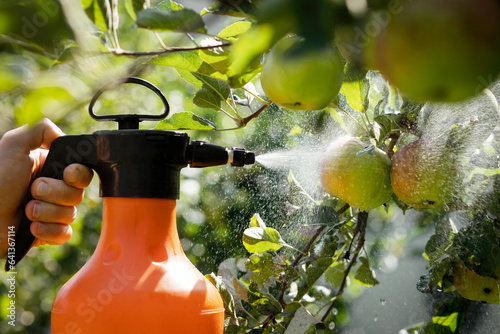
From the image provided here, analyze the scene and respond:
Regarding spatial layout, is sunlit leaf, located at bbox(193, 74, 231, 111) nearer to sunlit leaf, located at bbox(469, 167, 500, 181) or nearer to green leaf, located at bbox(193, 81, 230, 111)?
green leaf, located at bbox(193, 81, 230, 111)

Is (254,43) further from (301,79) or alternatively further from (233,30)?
(233,30)

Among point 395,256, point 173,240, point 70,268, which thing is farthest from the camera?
point 70,268

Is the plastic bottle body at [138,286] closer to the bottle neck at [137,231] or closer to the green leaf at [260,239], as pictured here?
the bottle neck at [137,231]

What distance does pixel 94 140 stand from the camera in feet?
2.20

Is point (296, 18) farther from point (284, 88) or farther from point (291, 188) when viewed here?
point (291, 188)

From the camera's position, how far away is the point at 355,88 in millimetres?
685

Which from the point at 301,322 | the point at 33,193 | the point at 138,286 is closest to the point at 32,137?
the point at 33,193

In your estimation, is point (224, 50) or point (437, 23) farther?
point (224, 50)

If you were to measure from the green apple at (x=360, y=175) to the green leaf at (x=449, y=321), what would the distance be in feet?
0.81

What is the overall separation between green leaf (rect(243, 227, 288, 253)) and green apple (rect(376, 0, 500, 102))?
571 mm

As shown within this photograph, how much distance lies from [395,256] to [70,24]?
4.30ft

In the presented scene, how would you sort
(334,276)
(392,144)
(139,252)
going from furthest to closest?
(334,276)
(392,144)
(139,252)

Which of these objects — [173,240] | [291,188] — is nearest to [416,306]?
[291,188]

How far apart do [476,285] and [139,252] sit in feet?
1.61
